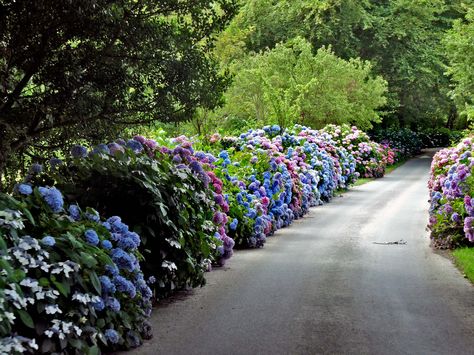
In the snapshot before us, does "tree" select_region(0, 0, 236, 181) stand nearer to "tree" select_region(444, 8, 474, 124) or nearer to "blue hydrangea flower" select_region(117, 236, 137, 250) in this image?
"blue hydrangea flower" select_region(117, 236, 137, 250)

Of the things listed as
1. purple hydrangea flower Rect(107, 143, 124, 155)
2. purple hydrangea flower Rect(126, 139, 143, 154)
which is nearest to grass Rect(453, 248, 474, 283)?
purple hydrangea flower Rect(126, 139, 143, 154)

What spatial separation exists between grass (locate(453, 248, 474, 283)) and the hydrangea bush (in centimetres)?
481

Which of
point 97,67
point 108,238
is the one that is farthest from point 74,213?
point 97,67

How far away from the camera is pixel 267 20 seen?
38344mm

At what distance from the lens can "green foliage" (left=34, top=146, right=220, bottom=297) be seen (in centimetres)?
673

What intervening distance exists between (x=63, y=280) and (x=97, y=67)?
3809 millimetres

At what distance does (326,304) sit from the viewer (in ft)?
23.9

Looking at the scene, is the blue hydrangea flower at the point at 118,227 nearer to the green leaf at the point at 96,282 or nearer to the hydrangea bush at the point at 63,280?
the hydrangea bush at the point at 63,280

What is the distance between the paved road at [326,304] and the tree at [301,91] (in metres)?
14.8

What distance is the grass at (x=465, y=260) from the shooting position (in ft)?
29.8

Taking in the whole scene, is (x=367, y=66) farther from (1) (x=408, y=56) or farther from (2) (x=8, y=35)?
(2) (x=8, y=35)

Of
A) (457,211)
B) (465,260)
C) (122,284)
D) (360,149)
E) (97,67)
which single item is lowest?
(465,260)

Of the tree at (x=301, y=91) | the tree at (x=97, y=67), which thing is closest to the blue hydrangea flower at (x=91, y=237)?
the tree at (x=97, y=67)

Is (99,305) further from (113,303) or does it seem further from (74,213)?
(74,213)
